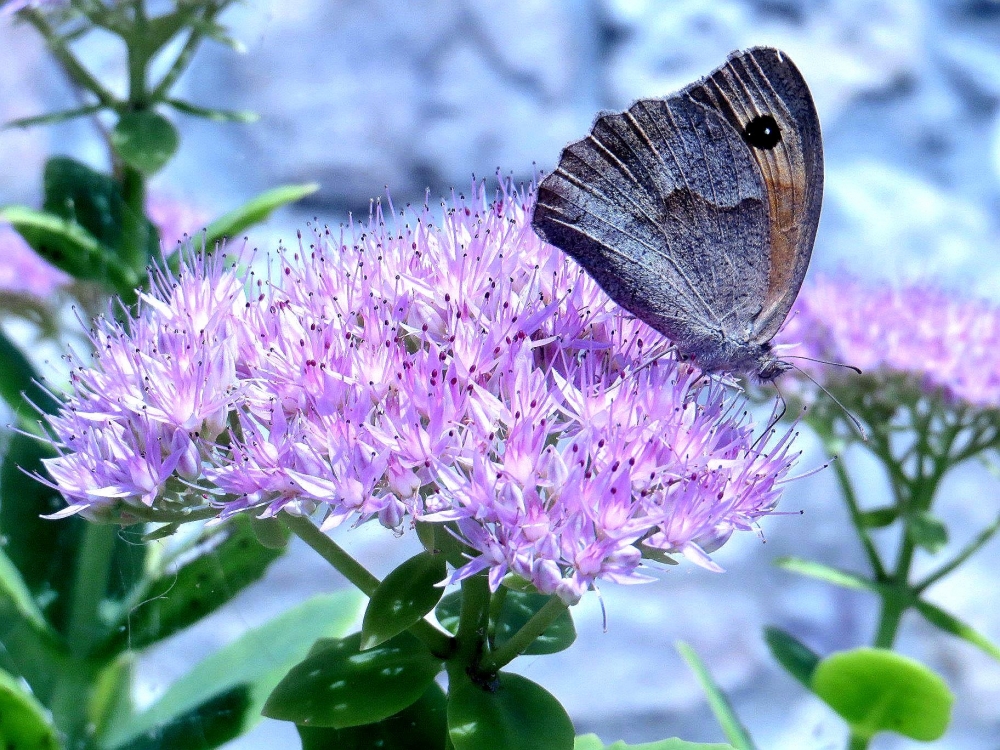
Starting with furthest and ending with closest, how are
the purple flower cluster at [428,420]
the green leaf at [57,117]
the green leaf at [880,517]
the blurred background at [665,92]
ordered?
the blurred background at [665,92]
the green leaf at [880,517]
the green leaf at [57,117]
the purple flower cluster at [428,420]

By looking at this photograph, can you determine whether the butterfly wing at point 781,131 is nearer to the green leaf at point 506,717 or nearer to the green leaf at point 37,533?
the green leaf at point 506,717

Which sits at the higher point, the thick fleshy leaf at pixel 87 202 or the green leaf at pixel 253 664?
the thick fleshy leaf at pixel 87 202

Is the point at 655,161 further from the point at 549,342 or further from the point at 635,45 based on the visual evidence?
the point at 635,45

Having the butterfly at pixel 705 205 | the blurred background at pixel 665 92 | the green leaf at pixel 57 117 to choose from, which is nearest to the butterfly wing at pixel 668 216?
the butterfly at pixel 705 205

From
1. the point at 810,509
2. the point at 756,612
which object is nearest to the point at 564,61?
the point at 810,509

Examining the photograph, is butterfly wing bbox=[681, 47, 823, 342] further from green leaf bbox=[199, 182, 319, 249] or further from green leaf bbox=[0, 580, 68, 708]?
green leaf bbox=[0, 580, 68, 708]

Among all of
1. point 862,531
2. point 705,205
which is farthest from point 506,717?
point 862,531

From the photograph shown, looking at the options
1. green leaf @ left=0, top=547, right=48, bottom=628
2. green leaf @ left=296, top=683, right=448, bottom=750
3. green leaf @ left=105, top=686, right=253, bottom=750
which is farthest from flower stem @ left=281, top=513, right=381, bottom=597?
green leaf @ left=0, top=547, right=48, bottom=628
